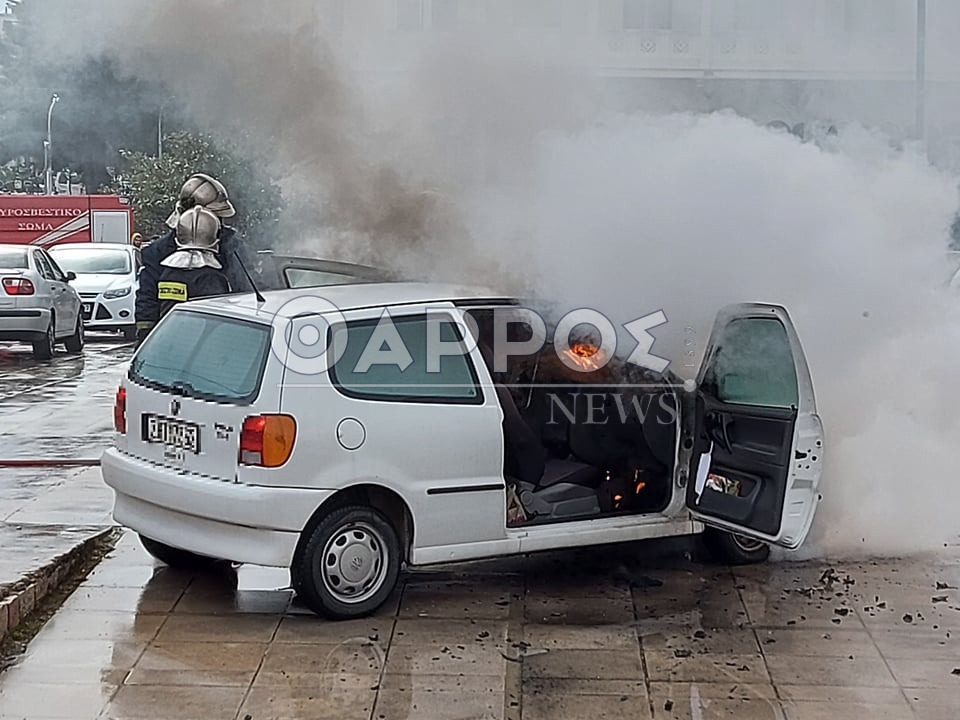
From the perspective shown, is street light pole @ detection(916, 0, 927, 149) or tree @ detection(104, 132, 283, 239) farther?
tree @ detection(104, 132, 283, 239)

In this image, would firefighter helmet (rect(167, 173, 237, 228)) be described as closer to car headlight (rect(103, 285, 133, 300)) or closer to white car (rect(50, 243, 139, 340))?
white car (rect(50, 243, 139, 340))

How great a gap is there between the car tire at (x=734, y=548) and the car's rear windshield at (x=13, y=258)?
11.9 meters

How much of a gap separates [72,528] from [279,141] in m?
2.86

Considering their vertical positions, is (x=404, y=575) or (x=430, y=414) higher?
(x=430, y=414)

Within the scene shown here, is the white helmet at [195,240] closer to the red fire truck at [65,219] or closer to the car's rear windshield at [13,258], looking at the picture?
the car's rear windshield at [13,258]

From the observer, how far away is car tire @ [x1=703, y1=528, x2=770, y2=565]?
21.9ft

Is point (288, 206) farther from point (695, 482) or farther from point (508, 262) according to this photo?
point (695, 482)

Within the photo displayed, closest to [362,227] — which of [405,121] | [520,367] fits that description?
[405,121]

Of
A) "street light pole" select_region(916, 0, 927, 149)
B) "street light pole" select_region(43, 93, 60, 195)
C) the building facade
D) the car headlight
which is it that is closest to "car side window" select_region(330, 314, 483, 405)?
the building facade

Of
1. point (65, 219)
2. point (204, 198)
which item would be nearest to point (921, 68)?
point (204, 198)

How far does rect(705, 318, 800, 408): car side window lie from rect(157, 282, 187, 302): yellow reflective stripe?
366cm

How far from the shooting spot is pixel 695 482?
6258 mm

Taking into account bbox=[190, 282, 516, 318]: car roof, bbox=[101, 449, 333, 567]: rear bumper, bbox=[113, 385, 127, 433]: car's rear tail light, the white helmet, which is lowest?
bbox=[101, 449, 333, 567]: rear bumper

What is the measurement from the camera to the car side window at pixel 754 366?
593 centimetres
